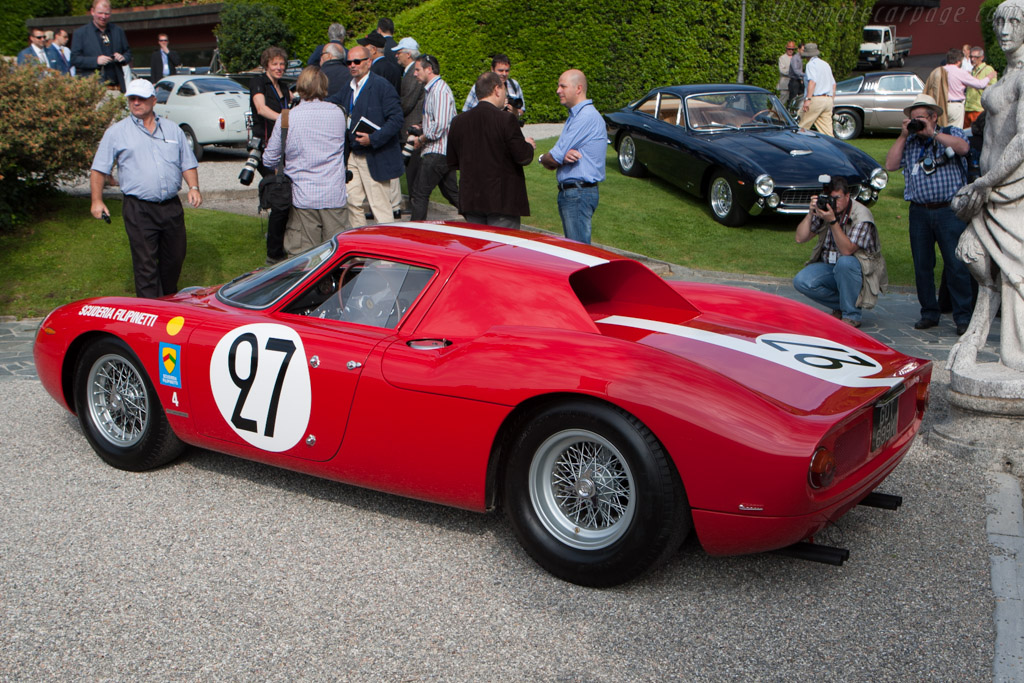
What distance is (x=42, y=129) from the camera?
9609 millimetres

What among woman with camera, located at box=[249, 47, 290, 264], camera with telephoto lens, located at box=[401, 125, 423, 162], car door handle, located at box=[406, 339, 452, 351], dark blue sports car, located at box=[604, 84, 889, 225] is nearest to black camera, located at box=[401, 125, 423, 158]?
camera with telephoto lens, located at box=[401, 125, 423, 162]

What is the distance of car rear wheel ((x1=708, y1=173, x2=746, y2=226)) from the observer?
11469 mm

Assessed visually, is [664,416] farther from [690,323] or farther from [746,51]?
[746,51]

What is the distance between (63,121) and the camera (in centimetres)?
970

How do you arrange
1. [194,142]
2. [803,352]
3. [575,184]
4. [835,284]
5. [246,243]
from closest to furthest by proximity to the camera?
[803,352]
[835,284]
[575,184]
[246,243]
[194,142]

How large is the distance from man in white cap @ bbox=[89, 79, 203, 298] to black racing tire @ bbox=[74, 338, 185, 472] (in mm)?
2353

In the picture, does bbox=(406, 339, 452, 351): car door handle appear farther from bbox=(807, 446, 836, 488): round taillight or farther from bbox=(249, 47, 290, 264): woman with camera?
bbox=(249, 47, 290, 264): woman with camera

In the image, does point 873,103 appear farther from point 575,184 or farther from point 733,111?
point 575,184

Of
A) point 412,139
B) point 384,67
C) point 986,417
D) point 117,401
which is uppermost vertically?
point 384,67

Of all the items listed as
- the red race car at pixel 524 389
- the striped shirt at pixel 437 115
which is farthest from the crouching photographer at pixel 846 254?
the striped shirt at pixel 437 115

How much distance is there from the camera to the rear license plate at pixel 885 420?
12.3 feet

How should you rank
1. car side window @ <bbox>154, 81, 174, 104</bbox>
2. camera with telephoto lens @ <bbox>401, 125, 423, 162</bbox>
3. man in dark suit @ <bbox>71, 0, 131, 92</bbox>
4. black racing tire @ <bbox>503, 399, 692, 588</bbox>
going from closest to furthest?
black racing tire @ <bbox>503, 399, 692, 588</bbox>, camera with telephoto lens @ <bbox>401, 125, 423, 162</bbox>, man in dark suit @ <bbox>71, 0, 131, 92</bbox>, car side window @ <bbox>154, 81, 174, 104</bbox>

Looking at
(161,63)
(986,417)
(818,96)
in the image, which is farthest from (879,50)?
(986,417)

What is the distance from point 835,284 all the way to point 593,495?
4696mm
